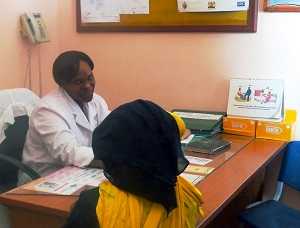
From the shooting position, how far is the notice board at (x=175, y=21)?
2.48 m

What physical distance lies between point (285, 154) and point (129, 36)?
117 cm

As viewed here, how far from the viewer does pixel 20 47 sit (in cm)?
282

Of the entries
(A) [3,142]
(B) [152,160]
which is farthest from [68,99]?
(B) [152,160]

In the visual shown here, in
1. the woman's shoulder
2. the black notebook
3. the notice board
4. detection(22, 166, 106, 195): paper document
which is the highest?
the notice board

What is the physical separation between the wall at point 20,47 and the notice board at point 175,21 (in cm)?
22

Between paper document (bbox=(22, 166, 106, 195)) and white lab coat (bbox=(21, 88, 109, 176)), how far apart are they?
115 mm

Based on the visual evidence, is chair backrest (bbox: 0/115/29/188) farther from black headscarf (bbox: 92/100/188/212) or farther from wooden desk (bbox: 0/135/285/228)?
black headscarf (bbox: 92/100/188/212)

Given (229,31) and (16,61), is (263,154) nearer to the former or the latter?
(229,31)

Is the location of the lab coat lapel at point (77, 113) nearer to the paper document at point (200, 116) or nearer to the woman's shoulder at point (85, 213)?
the paper document at point (200, 116)

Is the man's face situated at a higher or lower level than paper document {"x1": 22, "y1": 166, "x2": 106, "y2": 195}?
higher

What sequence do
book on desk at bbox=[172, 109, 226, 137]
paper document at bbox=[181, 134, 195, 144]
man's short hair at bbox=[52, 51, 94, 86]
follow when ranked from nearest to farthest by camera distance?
1. man's short hair at bbox=[52, 51, 94, 86]
2. paper document at bbox=[181, 134, 195, 144]
3. book on desk at bbox=[172, 109, 226, 137]

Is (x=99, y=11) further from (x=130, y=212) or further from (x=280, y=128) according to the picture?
(x=130, y=212)

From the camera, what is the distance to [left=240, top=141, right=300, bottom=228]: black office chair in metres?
2.11

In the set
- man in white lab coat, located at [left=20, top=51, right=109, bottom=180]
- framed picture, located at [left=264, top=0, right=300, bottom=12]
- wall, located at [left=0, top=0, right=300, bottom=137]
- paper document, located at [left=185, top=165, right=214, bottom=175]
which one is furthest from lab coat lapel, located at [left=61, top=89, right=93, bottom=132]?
framed picture, located at [left=264, top=0, right=300, bottom=12]
